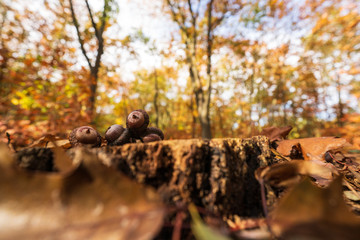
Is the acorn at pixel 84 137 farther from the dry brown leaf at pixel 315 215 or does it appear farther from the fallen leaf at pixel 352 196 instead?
the fallen leaf at pixel 352 196

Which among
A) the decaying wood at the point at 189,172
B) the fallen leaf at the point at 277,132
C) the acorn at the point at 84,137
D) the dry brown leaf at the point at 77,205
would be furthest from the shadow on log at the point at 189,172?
the fallen leaf at the point at 277,132

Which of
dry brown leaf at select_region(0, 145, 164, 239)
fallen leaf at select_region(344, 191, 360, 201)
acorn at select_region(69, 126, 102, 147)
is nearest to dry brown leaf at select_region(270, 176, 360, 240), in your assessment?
dry brown leaf at select_region(0, 145, 164, 239)

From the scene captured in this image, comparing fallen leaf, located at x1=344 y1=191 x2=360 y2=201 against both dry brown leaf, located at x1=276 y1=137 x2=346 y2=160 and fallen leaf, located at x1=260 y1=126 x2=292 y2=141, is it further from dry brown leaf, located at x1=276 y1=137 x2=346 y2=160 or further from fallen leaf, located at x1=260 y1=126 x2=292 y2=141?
fallen leaf, located at x1=260 y1=126 x2=292 y2=141

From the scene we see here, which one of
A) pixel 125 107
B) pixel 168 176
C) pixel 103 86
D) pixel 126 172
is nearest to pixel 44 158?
pixel 126 172

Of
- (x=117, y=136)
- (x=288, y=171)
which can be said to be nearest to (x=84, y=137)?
(x=117, y=136)

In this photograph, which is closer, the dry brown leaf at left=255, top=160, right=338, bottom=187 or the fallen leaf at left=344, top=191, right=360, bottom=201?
the dry brown leaf at left=255, top=160, right=338, bottom=187

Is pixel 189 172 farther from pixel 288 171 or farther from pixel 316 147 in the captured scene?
pixel 316 147

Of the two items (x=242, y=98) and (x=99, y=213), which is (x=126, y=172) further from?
(x=242, y=98)

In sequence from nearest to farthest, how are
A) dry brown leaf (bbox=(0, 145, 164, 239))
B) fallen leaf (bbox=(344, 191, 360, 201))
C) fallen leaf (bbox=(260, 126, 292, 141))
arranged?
dry brown leaf (bbox=(0, 145, 164, 239)) < fallen leaf (bbox=(344, 191, 360, 201)) < fallen leaf (bbox=(260, 126, 292, 141))
